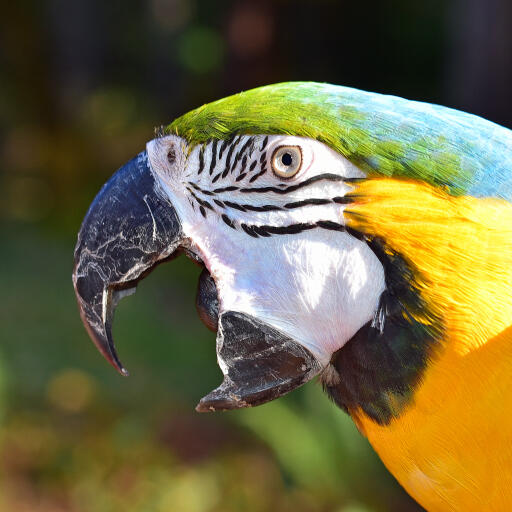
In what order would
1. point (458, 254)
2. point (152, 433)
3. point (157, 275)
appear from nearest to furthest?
point (458, 254), point (152, 433), point (157, 275)

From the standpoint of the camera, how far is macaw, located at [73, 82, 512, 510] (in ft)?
4.07

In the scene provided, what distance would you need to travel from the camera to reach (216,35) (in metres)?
Result: 10.2

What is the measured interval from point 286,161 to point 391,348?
0.40 metres

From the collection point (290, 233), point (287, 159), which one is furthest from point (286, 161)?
point (290, 233)

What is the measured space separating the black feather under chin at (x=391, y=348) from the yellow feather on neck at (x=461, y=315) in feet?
0.05

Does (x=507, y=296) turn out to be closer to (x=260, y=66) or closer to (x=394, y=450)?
(x=394, y=450)

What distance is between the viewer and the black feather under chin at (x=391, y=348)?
49.8 inches

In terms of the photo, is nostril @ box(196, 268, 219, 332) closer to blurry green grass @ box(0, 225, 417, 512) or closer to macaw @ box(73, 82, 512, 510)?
macaw @ box(73, 82, 512, 510)

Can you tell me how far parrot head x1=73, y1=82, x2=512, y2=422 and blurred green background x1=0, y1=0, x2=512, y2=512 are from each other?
2.23 metres

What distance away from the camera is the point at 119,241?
57.6 inches

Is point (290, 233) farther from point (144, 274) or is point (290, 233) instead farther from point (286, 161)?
point (144, 274)

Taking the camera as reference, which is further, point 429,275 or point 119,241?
point 119,241

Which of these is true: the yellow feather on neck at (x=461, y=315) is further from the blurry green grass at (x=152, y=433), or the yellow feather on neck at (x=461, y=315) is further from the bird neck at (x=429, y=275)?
the blurry green grass at (x=152, y=433)

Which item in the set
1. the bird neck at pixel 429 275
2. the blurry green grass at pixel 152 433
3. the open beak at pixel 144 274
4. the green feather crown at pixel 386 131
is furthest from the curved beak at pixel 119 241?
the blurry green grass at pixel 152 433
